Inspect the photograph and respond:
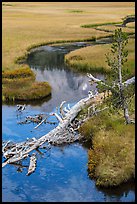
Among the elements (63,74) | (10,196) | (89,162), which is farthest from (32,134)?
(63,74)

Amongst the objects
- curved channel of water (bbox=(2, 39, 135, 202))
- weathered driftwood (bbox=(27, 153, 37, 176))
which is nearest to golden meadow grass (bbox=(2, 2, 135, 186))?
curved channel of water (bbox=(2, 39, 135, 202))

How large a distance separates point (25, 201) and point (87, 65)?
1167 inches

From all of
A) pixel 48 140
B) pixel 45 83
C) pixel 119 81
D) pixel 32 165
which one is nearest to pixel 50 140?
pixel 48 140

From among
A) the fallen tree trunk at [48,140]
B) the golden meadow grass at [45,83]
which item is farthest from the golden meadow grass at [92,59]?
the fallen tree trunk at [48,140]

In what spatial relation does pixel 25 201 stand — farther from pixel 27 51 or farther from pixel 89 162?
pixel 27 51

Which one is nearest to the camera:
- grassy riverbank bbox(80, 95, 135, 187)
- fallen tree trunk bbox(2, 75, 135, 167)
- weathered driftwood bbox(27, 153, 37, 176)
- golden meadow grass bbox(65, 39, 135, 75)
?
grassy riverbank bbox(80, 95, 135, 187)

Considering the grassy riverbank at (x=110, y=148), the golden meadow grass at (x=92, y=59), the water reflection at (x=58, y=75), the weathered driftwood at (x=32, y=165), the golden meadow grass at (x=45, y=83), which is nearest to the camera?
the grassy riverbank at (x=110, y=148)

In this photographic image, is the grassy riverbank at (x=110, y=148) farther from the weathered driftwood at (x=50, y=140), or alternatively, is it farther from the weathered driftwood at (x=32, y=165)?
the weathered driftwood at (x=32, y=165)

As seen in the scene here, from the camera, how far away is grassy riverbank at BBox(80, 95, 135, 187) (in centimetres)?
Answer: 2034

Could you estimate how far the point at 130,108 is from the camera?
1131 inches

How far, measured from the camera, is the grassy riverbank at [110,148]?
66.7ft

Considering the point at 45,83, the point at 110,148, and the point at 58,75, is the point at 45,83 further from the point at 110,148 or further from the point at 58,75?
the point at 110,148

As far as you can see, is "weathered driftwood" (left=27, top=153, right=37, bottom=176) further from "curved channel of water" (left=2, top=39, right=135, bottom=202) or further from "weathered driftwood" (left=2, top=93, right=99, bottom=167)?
"weathered driftwood" (left=2, top=93, right=99, bottom=167)

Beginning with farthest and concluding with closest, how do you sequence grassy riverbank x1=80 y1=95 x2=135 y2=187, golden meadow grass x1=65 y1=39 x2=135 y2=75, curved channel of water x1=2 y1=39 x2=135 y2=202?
1. golden meadow grass x1=65 y1=39 x2=135 y2=75
2. grassy riverbank x1=80 y1=95 x2=135 y2=187
3. curved channel of water x1=2 y1=39 x2=135 y2=202
